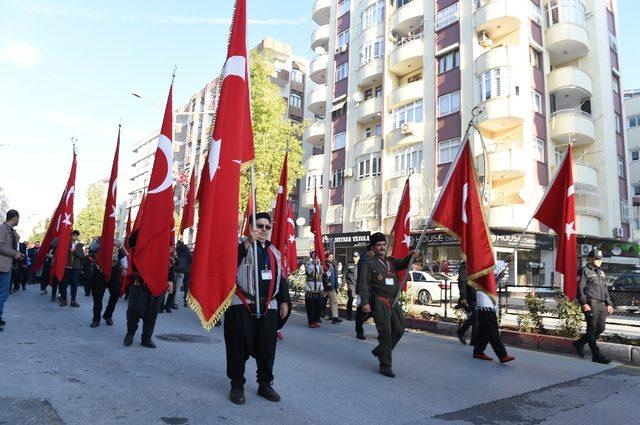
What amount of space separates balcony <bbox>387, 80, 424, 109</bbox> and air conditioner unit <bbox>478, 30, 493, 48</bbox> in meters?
3.83

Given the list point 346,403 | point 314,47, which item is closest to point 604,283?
point 346,403

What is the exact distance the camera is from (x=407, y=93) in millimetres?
29766

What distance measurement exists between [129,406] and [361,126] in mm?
31212

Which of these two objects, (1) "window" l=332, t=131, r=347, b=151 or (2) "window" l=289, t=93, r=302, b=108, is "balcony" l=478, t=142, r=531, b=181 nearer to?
(1) "window" l=332, t=131, r=347, b=151

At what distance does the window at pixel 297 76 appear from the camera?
48812 millimetres

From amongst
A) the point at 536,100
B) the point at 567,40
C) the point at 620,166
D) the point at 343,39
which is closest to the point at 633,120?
the point at 620,166

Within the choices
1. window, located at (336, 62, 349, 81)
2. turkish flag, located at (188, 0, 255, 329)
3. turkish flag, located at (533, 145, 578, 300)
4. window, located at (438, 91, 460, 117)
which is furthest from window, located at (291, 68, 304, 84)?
turkish flag, located at (188, 0, 255, 329)

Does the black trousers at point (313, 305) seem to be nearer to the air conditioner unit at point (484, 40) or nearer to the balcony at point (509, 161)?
the balcony at point (509, 161)

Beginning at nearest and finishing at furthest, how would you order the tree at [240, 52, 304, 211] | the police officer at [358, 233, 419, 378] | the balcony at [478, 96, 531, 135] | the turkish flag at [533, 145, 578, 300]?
the police officer at [358, 233, 419, 378], the turkish flag at [533, 145, 578, 300], the balcony at [478, 96, 531, 135], the tree at [240, 52, 304, 211]

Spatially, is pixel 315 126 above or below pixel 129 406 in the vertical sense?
above

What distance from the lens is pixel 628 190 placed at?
30.3 metres

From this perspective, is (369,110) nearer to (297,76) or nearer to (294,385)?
(297,76)

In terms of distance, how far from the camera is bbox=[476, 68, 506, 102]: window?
83.7ft

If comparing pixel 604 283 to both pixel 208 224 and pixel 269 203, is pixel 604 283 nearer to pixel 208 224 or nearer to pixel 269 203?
pixel 208 224
